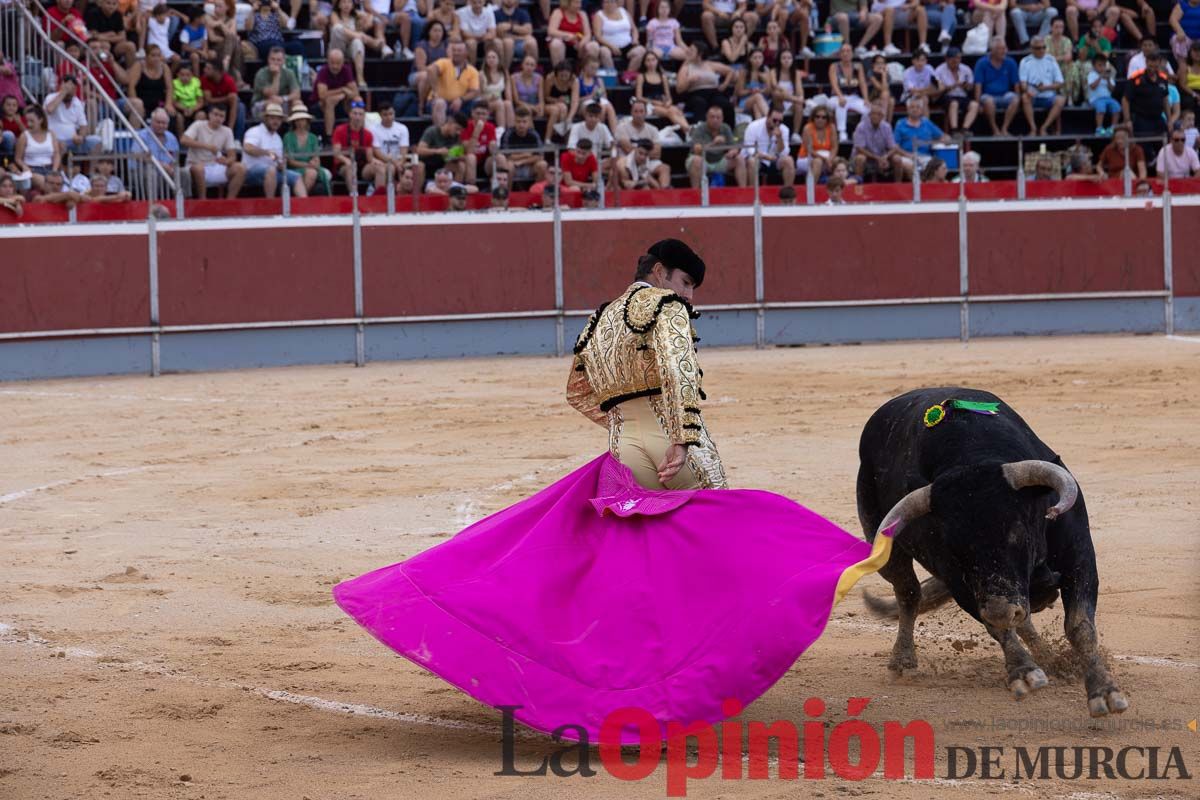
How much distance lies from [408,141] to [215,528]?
25.9ft

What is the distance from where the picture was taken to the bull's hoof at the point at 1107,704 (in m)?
3.86

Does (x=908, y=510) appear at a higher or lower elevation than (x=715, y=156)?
lower

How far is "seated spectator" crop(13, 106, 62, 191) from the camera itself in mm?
12539

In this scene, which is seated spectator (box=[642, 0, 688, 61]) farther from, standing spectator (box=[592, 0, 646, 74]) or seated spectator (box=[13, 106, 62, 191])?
seated spectator (box=[13, 106, 62, 191])

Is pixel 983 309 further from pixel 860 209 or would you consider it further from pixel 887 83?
pixel 887 83

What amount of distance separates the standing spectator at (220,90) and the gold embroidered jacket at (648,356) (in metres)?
10.2

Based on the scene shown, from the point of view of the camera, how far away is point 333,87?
14328 mm

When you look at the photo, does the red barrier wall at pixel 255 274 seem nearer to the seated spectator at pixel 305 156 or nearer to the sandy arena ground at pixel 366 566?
the seated spectator at pixel 305 156

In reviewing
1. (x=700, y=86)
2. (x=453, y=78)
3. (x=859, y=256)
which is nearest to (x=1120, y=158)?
(x=859, y=256)

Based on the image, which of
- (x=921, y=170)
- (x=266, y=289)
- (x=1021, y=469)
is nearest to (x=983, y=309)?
(x=921, y=170)

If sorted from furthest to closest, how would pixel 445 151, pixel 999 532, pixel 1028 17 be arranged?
pixel 1028 17, pixel 445 151, pixel 999 532

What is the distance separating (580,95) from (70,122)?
428 centimetres

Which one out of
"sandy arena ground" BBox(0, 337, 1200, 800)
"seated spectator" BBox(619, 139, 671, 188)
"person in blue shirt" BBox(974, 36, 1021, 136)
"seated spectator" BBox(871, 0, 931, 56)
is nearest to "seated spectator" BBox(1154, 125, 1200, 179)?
"person in blue shirt" BBox(974, 36, 1021, 136)

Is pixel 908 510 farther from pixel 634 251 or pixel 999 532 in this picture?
pixel 634 251
